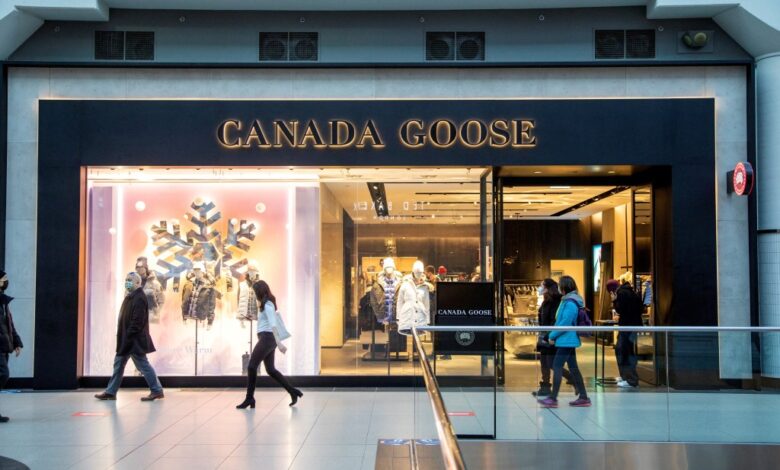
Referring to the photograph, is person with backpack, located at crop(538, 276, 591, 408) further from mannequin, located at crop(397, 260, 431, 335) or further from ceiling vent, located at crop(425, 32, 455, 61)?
ceiling vent, located at crop(425, 32, 455, 61)

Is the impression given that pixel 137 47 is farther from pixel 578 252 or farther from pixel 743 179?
pixel 578 252

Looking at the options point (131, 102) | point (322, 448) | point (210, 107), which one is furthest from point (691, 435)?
point (131, 102)

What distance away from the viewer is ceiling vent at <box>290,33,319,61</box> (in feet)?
39.3

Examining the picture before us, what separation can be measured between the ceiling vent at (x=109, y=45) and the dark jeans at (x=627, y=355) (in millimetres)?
8168

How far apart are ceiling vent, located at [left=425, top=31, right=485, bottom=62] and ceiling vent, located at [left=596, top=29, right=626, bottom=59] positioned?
1.71 metres

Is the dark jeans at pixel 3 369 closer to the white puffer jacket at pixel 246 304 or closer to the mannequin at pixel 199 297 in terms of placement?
the mannequin at pixel 199 297

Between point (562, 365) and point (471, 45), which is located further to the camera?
point (471, 45)

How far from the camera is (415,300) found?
39.8 feet

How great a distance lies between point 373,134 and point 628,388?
536cm

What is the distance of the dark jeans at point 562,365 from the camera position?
799cm

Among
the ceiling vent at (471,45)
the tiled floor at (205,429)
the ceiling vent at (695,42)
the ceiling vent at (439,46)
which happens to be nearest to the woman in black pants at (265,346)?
the tiled floor at (205,429)

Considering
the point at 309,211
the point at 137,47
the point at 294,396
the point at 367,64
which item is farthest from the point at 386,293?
the point at 137,47

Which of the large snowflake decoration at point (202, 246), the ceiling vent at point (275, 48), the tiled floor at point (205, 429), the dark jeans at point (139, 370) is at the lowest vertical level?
the tiled floor at point (205, 429)

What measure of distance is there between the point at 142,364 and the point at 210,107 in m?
3.78
